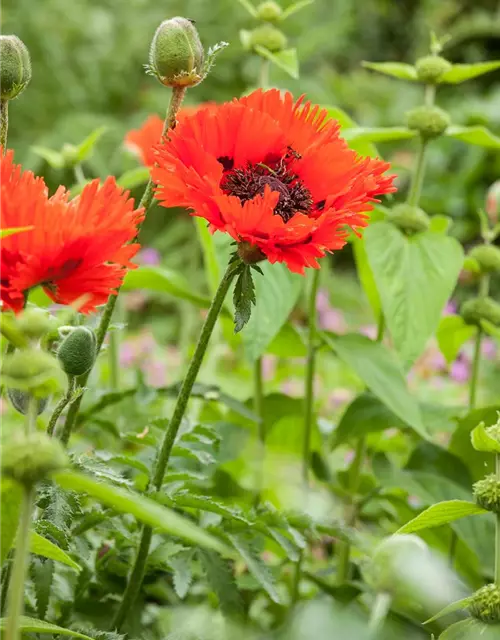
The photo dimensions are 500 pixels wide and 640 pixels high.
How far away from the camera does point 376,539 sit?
840 millimetres

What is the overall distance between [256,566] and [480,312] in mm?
337

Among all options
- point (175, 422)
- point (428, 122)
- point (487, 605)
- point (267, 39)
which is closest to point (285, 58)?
point (267, 39)

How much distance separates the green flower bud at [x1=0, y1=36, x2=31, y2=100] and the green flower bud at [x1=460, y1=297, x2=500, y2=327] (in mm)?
432

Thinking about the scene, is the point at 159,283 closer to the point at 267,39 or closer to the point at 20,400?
the point at 267,39

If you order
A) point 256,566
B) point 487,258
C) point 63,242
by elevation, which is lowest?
point 256,566

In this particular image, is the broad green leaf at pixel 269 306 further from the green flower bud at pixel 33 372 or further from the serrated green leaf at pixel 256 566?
the green flower bud at pixel 33 372

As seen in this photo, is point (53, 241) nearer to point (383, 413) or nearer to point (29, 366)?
point (29, 366)

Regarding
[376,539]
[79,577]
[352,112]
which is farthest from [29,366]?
[352,112]

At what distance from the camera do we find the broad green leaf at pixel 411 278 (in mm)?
639

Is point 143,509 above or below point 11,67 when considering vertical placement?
below

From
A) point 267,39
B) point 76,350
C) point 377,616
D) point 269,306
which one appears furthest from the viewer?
point 267,39

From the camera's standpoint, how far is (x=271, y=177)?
50 cm

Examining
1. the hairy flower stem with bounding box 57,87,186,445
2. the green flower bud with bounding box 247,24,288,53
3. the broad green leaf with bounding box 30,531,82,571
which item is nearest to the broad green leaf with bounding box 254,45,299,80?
the green flower bud with bounding box 247,24,288,53

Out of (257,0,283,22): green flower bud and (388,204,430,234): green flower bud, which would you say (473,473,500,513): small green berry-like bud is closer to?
(388,204,430,234): green flower bud
